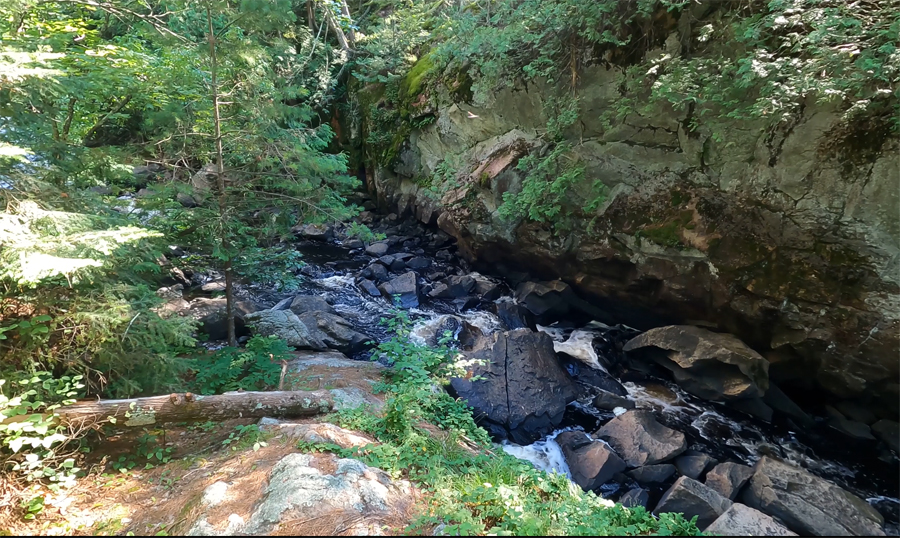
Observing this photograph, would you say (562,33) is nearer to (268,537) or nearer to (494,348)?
(494,348)

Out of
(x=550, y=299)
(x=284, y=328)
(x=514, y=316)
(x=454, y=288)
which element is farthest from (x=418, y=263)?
(x=284, y=328)

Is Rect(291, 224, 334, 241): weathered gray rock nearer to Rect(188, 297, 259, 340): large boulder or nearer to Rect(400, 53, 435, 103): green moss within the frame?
Rect(400, 53, 435, 103): green moss

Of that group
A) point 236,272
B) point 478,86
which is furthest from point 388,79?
point 236,272

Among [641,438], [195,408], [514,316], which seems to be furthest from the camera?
[514,316]

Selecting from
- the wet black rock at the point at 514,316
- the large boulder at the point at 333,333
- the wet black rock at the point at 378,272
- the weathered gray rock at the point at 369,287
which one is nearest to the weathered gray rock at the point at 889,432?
the wet black rock at the point at 514,316

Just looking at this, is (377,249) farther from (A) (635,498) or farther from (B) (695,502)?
(B) (695,502)

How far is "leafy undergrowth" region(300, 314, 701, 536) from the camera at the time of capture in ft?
12.5

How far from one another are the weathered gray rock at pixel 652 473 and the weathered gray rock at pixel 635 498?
0.82 ft

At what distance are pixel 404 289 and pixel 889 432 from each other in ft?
33.0

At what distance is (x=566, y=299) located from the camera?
1150 cm

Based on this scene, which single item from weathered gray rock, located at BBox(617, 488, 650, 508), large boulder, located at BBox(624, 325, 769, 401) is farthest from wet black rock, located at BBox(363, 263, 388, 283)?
weathered gray rock, located at BBox(617, 488, 650, 508)

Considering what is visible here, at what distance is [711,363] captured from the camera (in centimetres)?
816

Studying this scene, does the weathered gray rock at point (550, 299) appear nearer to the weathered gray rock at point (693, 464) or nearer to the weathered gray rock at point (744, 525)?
the weathered gray rock at point (693, 464)

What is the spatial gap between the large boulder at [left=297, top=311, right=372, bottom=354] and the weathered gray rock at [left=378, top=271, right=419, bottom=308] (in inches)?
96.9
